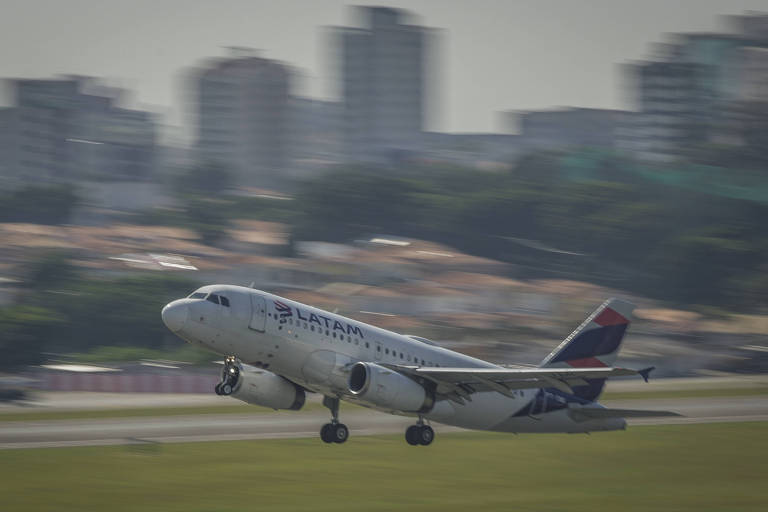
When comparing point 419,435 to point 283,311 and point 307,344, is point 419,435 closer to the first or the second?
point 307,344

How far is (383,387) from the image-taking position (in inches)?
1828

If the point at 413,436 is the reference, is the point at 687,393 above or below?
below

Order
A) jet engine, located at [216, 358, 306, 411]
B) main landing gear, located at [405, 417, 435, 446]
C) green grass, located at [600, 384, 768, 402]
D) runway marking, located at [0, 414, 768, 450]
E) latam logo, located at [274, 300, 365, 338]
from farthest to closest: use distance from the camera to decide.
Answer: green grass, located at [600, 384, 768, 402] < runway marking, located at [0, 414, 768, 450] < main landing gear, located at [405, 417, 435, 446] < jet engine, located at [216, 358, 306, 411] < latam logo, located at [274, 300, 365, 338]

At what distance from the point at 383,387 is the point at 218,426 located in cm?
2131

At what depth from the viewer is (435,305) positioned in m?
123

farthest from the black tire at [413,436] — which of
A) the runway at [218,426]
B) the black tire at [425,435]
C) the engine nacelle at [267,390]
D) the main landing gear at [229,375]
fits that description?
the runway at [218,426]

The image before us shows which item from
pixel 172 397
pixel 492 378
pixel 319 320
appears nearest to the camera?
A: pixel 319 320

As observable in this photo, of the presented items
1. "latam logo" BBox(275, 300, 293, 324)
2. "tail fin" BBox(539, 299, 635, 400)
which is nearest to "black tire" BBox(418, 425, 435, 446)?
"tail fin" BBox(539, 299, 635, 400)

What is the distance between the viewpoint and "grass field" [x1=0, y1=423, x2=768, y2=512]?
142ft

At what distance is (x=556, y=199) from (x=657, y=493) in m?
150

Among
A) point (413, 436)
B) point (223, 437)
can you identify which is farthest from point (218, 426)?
point (413, 436)

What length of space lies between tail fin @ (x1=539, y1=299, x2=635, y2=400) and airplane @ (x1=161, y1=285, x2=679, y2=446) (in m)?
0.14

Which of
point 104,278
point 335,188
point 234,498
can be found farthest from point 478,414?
point 335,188

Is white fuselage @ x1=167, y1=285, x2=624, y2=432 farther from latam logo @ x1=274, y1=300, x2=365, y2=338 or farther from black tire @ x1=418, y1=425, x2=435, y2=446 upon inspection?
black tire @ x1=418, y1=425, x2=435, y2=446
